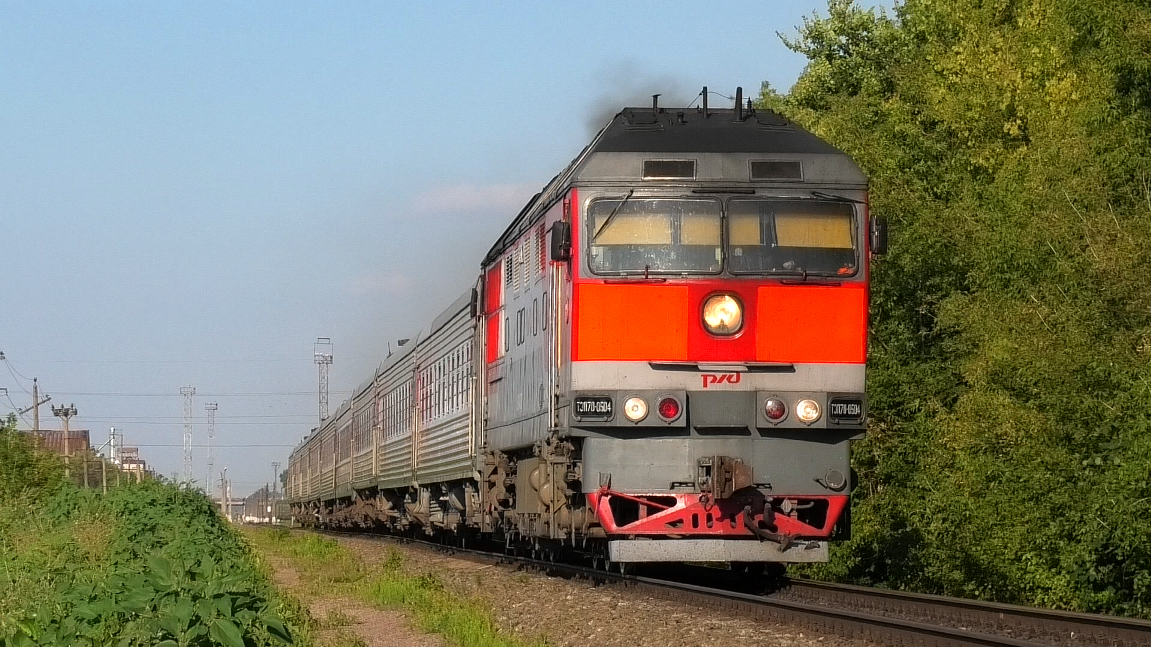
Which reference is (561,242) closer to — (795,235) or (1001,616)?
(795,235)

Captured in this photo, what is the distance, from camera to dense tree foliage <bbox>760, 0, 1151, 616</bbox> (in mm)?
17562

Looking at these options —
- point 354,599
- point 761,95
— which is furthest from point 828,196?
point 761,95

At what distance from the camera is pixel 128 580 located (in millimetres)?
9625

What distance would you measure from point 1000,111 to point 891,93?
952 cm

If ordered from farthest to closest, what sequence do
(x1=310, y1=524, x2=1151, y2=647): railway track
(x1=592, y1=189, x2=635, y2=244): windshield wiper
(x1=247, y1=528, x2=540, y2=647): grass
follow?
(x1=592, y1=189, x2=635, y2=244): windshield wiper < (x1=247, y1=528, x2=540, y2=647): grass < (x1=310, y1=524, x2=1151, y2=647): railway track

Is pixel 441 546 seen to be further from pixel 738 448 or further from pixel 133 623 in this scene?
pixel 133 623

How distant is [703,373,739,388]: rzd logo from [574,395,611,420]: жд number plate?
87 centimetres

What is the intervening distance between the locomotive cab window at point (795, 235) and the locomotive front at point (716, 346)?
1 cm

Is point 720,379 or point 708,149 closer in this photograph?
point 720,379

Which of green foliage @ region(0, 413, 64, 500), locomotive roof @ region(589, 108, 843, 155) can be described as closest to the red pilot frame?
locomotive roof @ region(589, 108, 843, 155)

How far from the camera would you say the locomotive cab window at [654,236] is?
1335 cm

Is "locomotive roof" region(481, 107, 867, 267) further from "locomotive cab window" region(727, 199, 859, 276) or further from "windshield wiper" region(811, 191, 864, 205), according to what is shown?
"locomotive cab window" region(727, 199, 859, 276)

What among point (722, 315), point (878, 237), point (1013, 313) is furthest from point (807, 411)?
point (1013, 313)

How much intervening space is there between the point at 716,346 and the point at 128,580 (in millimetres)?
5639
